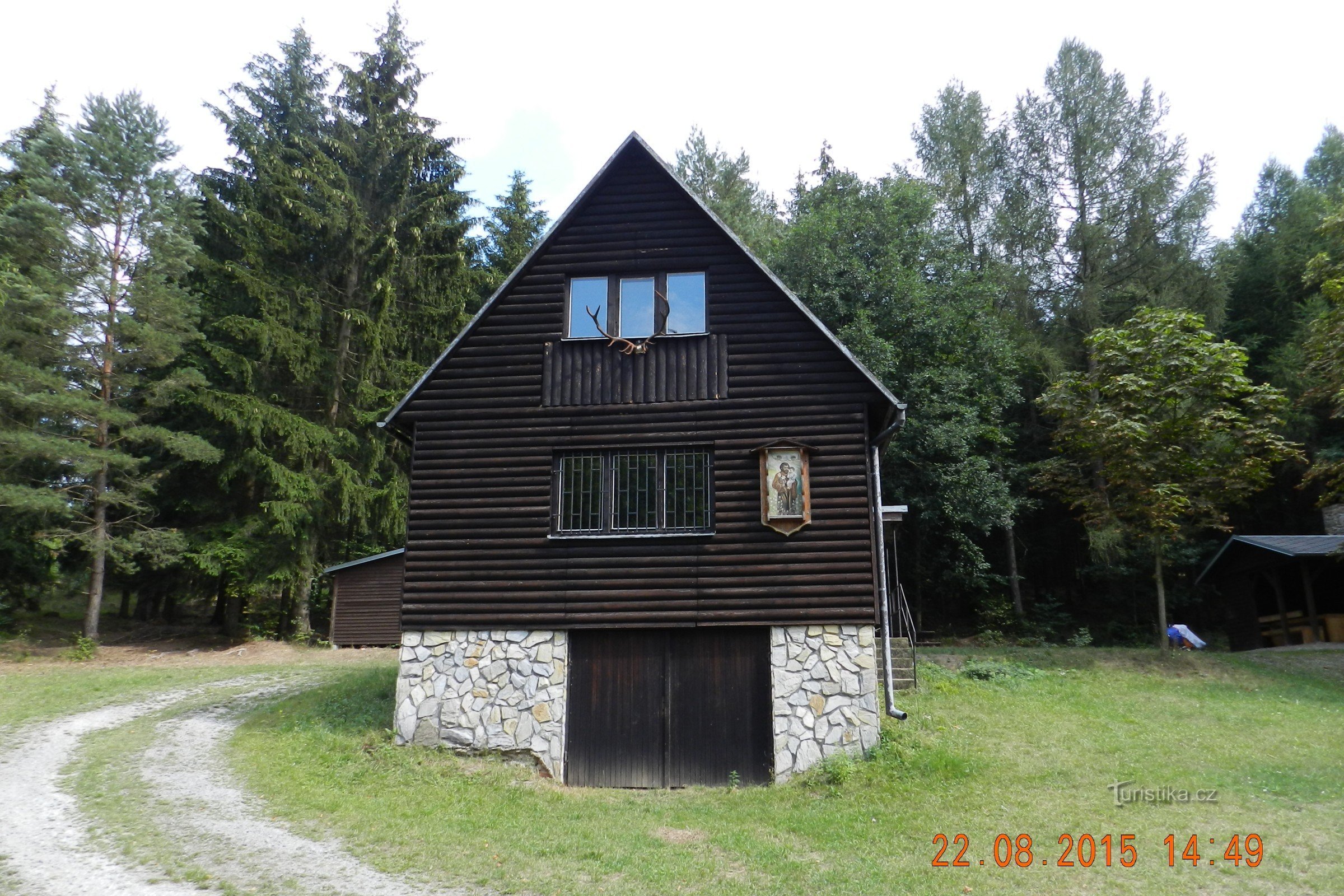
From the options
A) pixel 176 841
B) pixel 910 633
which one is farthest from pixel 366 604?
pixel 176 841

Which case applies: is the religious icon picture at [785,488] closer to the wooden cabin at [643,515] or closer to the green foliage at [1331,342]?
the wooden cabin at [643,515]

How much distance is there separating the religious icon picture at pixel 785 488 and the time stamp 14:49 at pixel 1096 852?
456 cm

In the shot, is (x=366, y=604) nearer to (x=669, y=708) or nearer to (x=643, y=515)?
(x=643, y=515)

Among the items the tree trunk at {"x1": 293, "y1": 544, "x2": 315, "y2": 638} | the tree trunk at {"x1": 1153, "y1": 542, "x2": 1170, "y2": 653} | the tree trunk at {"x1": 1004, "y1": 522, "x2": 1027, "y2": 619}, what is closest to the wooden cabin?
the tree trunk at {"x1": 1153, "y1": 542, "x2": 1170, "y2": 653}

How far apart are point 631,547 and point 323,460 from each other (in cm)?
1865

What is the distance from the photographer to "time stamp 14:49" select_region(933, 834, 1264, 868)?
8.27 metres

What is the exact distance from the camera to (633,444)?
1299cm

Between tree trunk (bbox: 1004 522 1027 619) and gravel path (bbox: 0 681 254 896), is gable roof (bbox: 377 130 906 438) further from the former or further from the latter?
tree trunk (bbox: 1004 522 1027 619)

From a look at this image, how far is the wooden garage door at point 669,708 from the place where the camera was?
1202 cm

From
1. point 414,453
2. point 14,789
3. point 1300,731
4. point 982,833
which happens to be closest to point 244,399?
point 414,453

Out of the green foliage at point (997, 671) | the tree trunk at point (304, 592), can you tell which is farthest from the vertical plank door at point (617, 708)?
the tree trunk at point (304, 592)

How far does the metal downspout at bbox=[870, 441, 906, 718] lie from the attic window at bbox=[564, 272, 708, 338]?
3685 mm

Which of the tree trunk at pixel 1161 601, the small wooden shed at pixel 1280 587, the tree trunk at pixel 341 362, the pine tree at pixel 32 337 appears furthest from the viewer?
the tree trunk at pixel 341 362

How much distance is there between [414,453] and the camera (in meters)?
13.3
